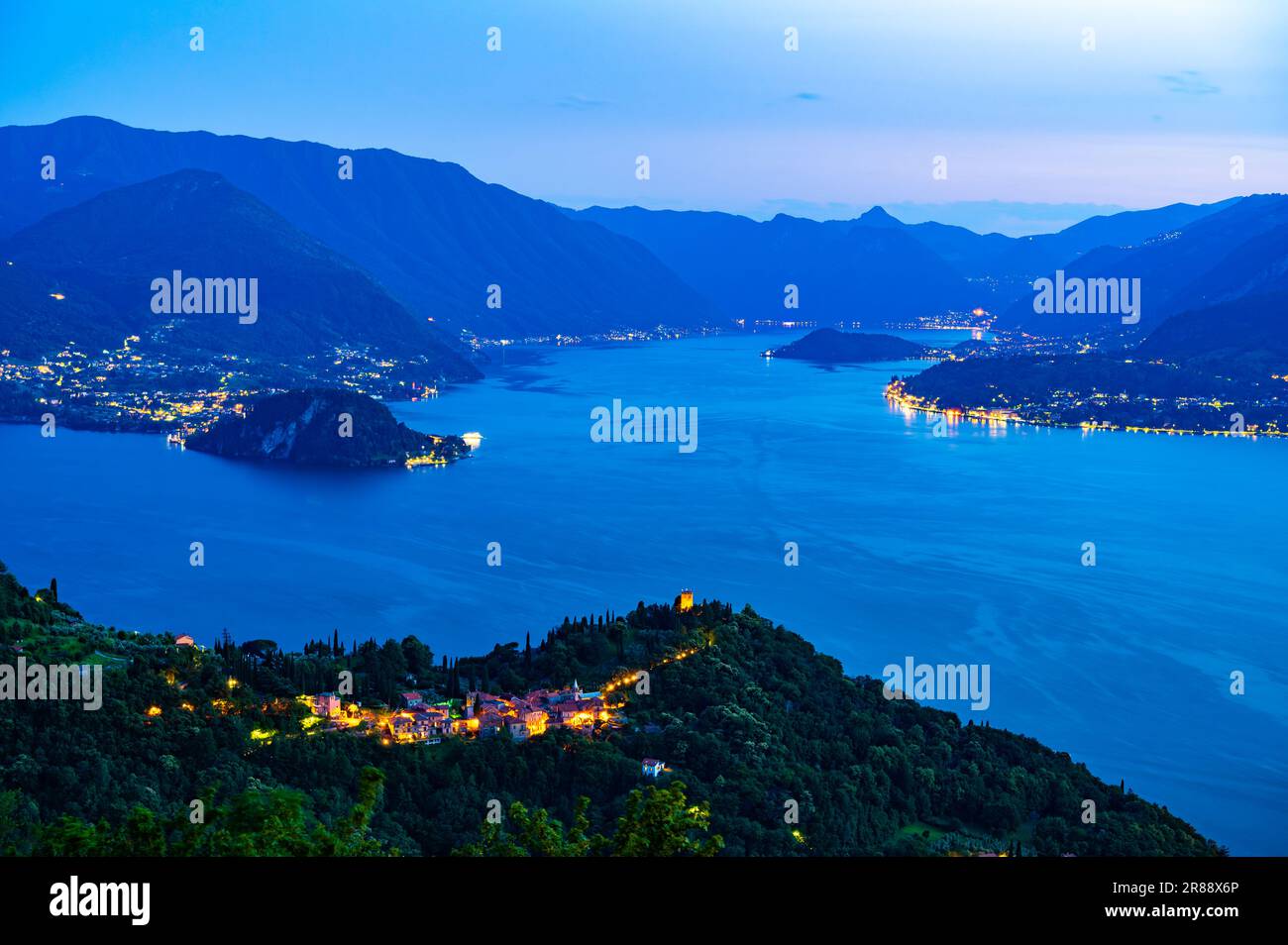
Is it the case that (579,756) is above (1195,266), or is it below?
below

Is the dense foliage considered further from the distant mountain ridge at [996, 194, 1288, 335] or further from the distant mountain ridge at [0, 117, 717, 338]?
the distant mountain ridge at [0, 117, 717, 338]

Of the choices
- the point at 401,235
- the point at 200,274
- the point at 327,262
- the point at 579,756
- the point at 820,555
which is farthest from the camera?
the point at 401,235

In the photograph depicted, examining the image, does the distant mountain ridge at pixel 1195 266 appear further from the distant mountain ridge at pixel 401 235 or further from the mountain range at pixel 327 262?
the distant mountain ridge at pixel 401 235

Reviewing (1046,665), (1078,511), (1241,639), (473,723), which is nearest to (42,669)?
(473,723)

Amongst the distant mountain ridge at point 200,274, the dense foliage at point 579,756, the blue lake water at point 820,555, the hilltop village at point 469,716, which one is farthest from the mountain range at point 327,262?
the hilltop village at point 469,716

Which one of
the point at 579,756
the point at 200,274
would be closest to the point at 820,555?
the point at 579,756

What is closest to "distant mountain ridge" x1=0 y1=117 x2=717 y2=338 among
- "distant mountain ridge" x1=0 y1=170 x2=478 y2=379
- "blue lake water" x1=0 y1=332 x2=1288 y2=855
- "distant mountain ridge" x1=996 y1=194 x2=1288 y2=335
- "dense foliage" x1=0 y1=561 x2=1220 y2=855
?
"distant mountain ridge" x1=0 y1=170 x2=478 y2=379

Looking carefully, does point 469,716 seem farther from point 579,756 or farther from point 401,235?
point 401,235

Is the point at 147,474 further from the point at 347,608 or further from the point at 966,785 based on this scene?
the point at 966,785
